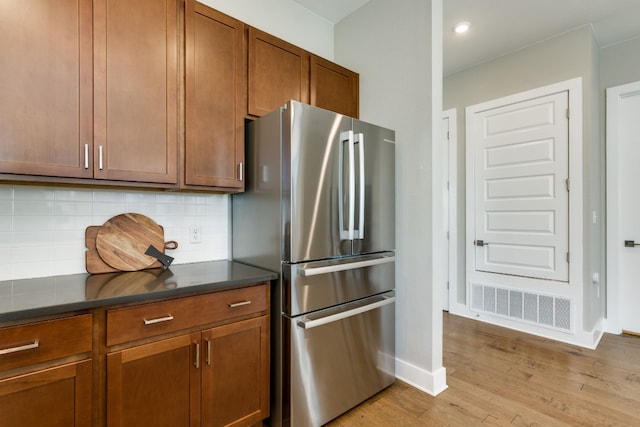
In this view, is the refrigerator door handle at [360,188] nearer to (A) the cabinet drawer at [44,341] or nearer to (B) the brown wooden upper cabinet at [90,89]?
(B) the brown wooden upper cabinet at [90,89]

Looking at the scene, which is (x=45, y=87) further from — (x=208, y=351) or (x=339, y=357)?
(x=339, y=357)

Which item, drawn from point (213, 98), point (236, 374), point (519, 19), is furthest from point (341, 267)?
point (519, 19)

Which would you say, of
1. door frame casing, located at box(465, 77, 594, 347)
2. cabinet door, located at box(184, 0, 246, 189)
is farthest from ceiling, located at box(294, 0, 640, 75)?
cabinet door, located at box(184, 0, 246, 189)

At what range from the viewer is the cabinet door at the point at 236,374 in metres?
1.49

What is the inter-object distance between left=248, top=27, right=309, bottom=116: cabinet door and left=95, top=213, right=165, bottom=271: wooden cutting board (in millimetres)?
943

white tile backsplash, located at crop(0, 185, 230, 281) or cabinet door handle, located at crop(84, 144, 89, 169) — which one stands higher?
cabinet door handle, located at crop(84, 144, 89, 169)

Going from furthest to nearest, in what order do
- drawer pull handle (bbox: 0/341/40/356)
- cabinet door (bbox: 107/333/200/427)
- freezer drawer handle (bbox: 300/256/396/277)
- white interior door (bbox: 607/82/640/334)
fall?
white interior door (bbox: 607/82/640/334), freezer drawer handle (bbox: 300/256/396/277), cabinet door (bbox: 107/333/200/427), drawer pull handle (bbox: 0/341/40/356)

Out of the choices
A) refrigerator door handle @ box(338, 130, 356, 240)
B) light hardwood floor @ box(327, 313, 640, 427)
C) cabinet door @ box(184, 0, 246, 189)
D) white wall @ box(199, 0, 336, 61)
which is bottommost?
light hardwood floor @ box(327, 313, 640, 427)

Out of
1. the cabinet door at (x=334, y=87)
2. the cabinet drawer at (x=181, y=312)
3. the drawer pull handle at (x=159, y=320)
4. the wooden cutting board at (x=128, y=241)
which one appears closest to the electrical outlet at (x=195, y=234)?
the wooden cutting board at (x=128, y=241)

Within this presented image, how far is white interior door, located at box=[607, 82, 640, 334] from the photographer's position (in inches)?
120

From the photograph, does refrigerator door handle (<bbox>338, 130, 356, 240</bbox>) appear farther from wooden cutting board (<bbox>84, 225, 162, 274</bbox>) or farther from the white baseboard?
wooden cutting board (<bbox>84, 225, 162, 274</bbox>)

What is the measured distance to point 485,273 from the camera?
3443 mm

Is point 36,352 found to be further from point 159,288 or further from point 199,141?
point 199,141

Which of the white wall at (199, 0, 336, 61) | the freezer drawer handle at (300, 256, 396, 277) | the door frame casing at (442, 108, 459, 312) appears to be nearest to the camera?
the freezer drawer handle at (300, 256, 396, 277)
